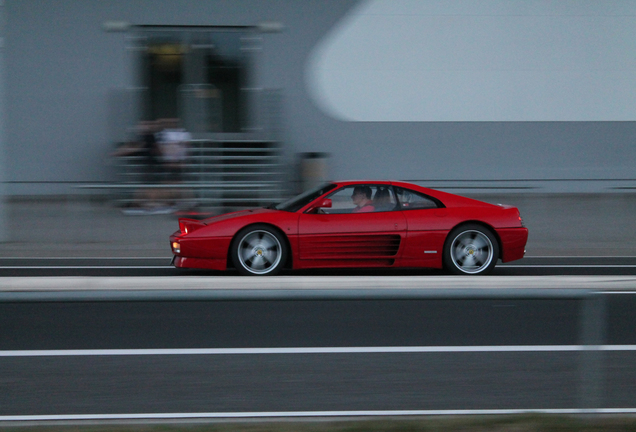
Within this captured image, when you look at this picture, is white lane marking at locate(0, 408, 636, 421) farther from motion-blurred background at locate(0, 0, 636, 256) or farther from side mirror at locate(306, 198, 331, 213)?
motion-blurred background at locate(0, 0, 636, 256)

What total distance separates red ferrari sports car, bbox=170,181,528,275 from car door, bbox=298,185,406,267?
0.01 m

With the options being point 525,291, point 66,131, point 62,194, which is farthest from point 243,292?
point 66,131

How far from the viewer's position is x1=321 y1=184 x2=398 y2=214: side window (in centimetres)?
871

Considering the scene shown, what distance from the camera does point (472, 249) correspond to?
877 centimetres

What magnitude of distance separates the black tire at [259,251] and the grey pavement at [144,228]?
378 centimetres

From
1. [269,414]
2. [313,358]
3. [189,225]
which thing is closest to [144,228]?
[189,225]

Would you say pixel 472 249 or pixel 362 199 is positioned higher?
pixel 362 199

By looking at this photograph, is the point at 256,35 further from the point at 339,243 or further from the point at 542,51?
the point at 339,243

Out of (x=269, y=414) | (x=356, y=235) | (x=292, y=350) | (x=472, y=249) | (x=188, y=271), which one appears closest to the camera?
(x=269, y=414)

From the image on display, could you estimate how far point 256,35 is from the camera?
15.2 meters

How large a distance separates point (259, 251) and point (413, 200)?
1.95 meters

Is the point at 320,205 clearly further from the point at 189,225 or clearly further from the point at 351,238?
the point at 189,225

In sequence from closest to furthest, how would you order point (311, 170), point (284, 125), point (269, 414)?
point (269, 414), point (311, 170), point (284, 125)

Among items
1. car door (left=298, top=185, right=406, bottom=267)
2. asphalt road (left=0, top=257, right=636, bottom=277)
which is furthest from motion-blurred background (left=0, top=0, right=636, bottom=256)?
car door (left=298, top=185, right=406, bottom=267)
